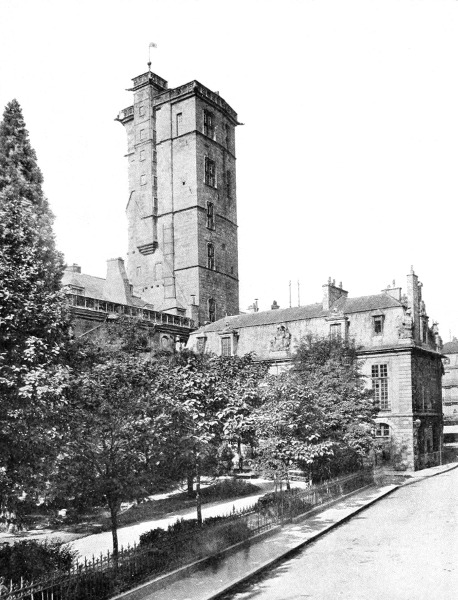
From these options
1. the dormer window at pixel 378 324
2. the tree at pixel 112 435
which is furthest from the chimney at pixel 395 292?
the tree at pixel 112 435

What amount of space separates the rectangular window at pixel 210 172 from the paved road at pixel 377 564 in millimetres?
43339

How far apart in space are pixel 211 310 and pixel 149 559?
45768 mm

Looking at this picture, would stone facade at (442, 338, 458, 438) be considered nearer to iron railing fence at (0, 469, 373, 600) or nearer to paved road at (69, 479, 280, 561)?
paved road at (69, 479, 280, 561)

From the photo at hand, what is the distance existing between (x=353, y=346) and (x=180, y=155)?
94.6 feet

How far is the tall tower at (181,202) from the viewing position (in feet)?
192

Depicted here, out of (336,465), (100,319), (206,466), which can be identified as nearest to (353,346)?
(336,465)

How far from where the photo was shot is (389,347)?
137 feet

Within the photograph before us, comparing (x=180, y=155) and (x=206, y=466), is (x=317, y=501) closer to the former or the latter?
(x=206, y=466)

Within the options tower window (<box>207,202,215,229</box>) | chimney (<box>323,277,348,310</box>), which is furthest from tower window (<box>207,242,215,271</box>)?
chimney (<box>323,277,348,310</box>)

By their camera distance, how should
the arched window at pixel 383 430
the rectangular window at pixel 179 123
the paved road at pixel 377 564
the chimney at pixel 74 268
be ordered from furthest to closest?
the rectangular window at pixel 179 123 → the chimney at pixel 74 268 → the arched window at pixel 383 430 → the paved road at pixel 377 564

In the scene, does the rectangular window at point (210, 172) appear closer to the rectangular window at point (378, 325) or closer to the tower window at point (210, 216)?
the tower window at point (210, 216)

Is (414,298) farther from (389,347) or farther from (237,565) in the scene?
(237,565)

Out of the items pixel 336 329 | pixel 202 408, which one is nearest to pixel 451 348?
pixel 336 329

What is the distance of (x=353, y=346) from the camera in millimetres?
42688
